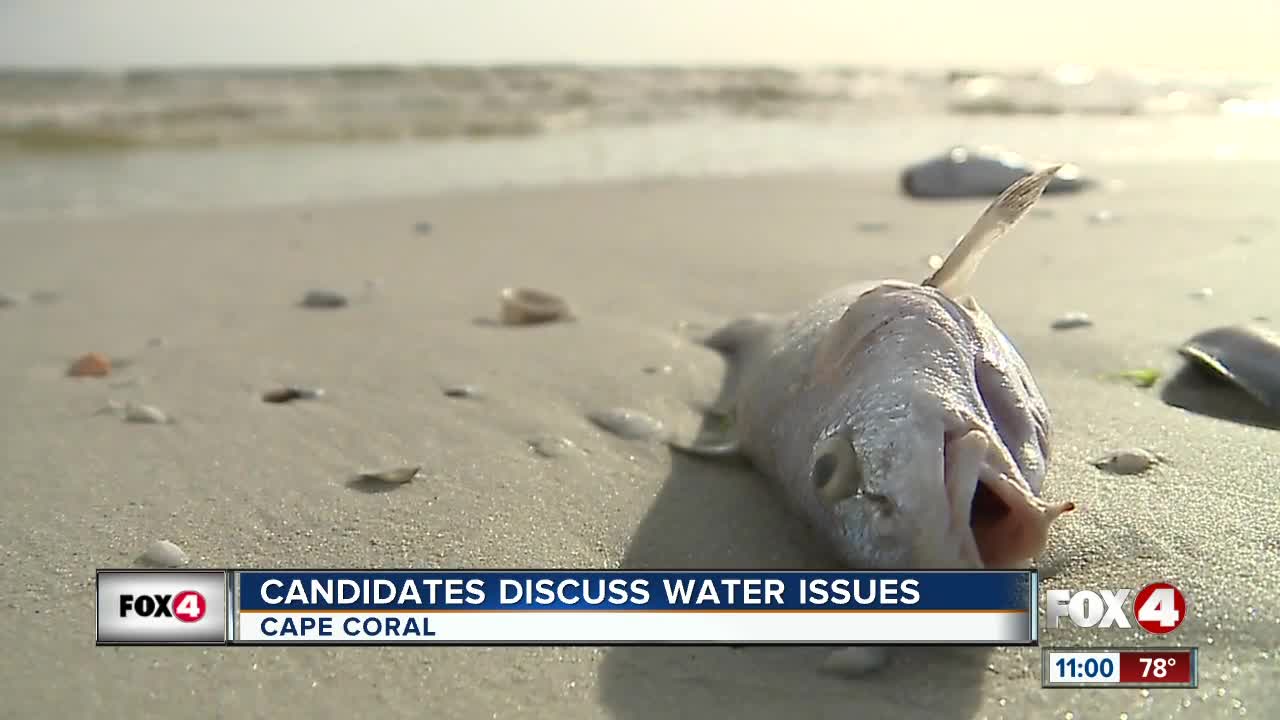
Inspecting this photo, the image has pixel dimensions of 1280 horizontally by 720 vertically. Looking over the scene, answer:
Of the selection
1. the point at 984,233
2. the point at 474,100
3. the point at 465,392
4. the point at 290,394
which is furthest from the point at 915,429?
the point at 474,100

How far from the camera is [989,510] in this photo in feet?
6.42

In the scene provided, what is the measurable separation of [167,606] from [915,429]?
1.55 m

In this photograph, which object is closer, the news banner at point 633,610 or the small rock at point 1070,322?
the news banner at point 633,610

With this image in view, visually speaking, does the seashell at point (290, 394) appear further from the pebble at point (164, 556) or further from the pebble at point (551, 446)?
the pebble at point (164, 556)

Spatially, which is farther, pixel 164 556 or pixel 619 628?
pixel 164 556

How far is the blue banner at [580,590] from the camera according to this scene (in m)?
2.04

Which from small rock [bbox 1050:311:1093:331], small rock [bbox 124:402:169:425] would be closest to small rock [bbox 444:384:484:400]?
small rock [bbox 124:402:169:425]

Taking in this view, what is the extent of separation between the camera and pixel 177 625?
86.4 inches

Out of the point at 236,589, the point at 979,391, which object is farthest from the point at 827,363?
the point at 236,589

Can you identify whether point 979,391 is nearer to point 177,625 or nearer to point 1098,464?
point 1098,464

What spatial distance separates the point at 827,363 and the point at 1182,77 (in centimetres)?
2559

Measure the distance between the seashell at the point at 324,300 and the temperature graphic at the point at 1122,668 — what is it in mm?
3870

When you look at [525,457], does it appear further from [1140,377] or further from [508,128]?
[508,128]

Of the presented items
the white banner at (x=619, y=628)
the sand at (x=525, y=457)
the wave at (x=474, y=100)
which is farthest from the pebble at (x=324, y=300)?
the wave at (x=474, y=100)
